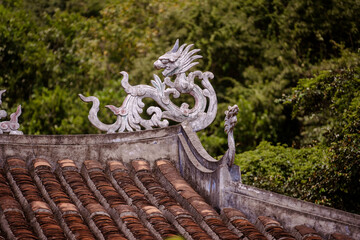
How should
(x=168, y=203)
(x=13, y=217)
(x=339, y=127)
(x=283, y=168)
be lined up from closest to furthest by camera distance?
1. (x=13, y=217)
2. (x=168, y=203)
3. (x=339, y=127)
4. (x=283, y=168)

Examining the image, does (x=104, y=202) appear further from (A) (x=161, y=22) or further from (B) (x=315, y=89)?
(A) (x=161, y=22)

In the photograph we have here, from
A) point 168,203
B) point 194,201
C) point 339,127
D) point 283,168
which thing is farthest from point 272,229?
point 283,168

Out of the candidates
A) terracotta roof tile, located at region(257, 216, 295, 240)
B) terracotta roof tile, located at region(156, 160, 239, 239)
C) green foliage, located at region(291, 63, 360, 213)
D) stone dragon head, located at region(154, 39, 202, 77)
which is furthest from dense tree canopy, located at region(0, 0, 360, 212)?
→ terracotta roof tile, located at region(257, 216, 295, 240)

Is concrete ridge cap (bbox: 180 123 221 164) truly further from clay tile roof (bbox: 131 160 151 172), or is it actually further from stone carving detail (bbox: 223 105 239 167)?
clay tile roof (bbox: 131 160 151 172)

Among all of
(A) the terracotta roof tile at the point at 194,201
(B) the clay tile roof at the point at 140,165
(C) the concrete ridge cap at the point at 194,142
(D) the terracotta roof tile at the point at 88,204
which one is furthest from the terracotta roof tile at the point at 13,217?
(C) the concrete ridge cap at the point at 194,142

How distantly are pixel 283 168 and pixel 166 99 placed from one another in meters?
7.75

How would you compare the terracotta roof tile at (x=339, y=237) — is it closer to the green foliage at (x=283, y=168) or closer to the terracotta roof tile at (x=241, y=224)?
the terracotta roof tile at (x=241, y=224)

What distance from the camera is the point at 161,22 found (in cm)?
2655

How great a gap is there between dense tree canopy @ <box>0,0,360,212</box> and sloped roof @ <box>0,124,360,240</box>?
7.38 m

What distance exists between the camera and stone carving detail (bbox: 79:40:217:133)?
9.82 meters

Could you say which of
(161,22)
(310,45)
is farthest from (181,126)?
(161,22)

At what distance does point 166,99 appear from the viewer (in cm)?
999

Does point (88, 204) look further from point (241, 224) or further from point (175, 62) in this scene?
point (175, 62)

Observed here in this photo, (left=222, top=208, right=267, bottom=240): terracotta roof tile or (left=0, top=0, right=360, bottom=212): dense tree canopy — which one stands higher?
(left=0, top=0, right=360, bottom=212): dense tree canopy
